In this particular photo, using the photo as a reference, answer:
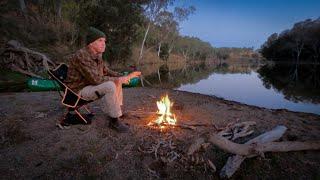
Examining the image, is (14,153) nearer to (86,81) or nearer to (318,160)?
(86,81)

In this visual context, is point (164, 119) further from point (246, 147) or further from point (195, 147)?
point (246, 147)

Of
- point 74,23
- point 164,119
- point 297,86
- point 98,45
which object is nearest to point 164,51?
point 74,23

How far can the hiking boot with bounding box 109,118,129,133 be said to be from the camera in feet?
18.3

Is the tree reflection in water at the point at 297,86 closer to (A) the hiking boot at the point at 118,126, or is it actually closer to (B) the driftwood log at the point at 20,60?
(A) the hiking boot at the point at 118,126

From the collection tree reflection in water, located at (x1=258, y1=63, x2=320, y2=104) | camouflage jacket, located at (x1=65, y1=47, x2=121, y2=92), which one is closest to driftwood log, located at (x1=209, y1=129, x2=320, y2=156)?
camouflage jacket, located at (x1=65, y1=47, x2=121, y2=92)

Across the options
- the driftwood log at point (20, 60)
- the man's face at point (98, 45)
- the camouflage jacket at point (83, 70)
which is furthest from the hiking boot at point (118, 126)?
the driftwood log at point (20, 60)

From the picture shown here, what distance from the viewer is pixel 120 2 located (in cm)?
2716

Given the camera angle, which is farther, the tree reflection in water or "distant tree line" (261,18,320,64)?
"distant tree line" (261,18,320,64)

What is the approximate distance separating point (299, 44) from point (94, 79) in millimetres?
70642

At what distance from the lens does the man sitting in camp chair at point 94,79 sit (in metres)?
5.34

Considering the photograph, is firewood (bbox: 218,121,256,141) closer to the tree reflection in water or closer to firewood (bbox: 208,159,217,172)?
firewood (bbox: 208,159,217,172)

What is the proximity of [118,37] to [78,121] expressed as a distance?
24531mm

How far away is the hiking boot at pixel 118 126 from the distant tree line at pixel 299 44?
6503 cm

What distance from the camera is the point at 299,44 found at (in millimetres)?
66938
